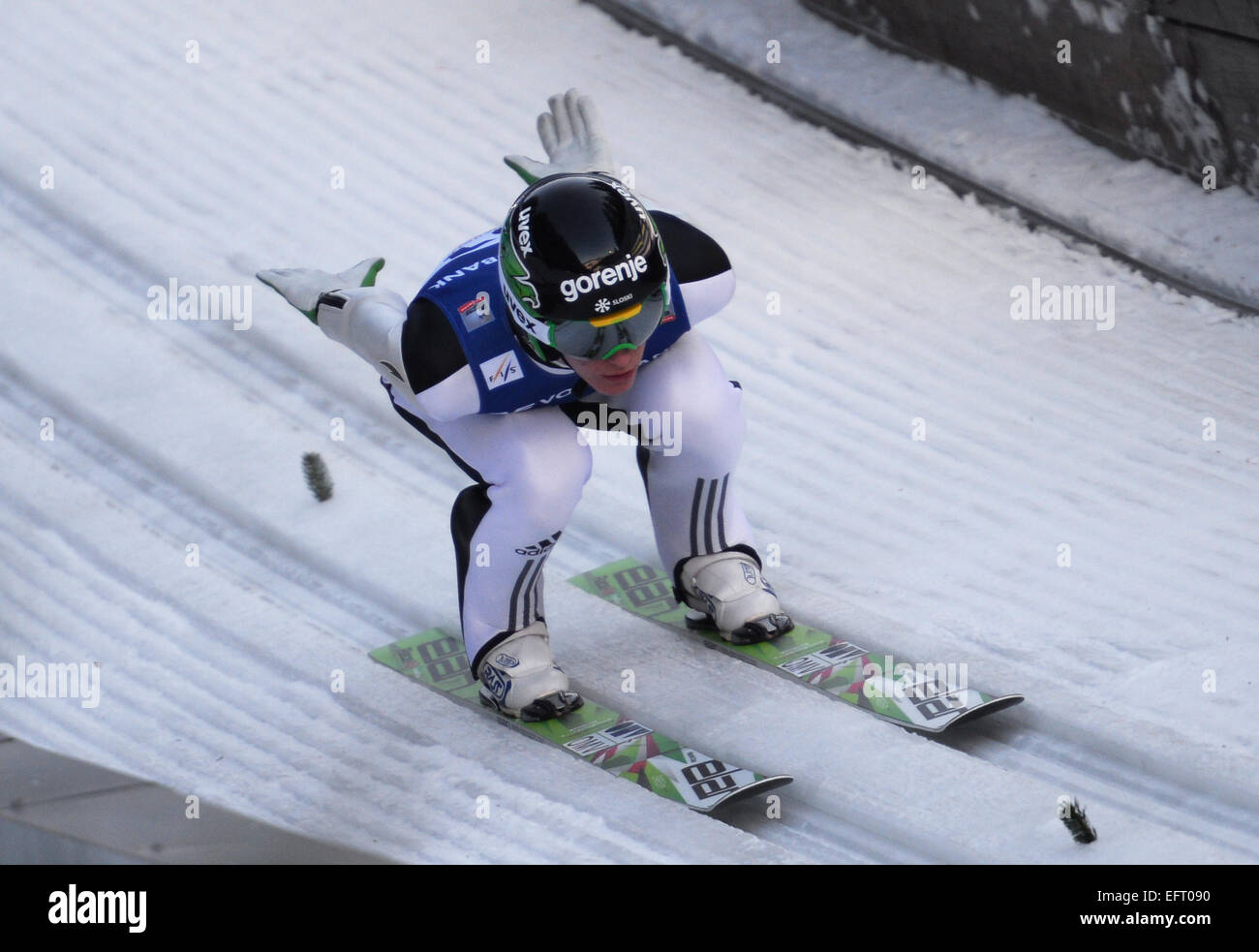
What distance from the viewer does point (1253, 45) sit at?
4.96 m

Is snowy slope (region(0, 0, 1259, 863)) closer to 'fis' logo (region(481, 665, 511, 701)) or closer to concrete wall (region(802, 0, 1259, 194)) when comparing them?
'fis' logo (region(481, 665, 511, 701))

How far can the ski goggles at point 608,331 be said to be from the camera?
3010 millimetres

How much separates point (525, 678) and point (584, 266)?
976mm

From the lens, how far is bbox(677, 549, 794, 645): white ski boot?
3.72 m

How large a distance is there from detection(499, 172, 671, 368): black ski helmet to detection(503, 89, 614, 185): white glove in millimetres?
399

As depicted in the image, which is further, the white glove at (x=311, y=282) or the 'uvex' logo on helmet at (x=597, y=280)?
the white glove at (x=311, y=282)

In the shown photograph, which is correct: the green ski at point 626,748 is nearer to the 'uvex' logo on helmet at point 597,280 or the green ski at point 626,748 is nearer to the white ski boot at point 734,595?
the white ski boot at point 734,595

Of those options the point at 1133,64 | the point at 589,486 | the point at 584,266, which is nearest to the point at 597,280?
the point at 584,266

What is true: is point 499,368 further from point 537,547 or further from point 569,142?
point 569,142

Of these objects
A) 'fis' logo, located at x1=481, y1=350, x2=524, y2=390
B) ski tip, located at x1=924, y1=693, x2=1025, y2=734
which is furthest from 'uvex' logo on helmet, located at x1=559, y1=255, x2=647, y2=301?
ski tip, located at x1=924, y1=693, x2=1025, y2=734

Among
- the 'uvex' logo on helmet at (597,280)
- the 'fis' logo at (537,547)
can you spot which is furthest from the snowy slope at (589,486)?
the 'uvex' logo on helmet at (597,280)

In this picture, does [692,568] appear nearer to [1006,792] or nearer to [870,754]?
[870,754]

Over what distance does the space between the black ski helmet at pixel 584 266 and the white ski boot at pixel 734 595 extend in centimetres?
81

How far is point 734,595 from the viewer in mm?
3729
